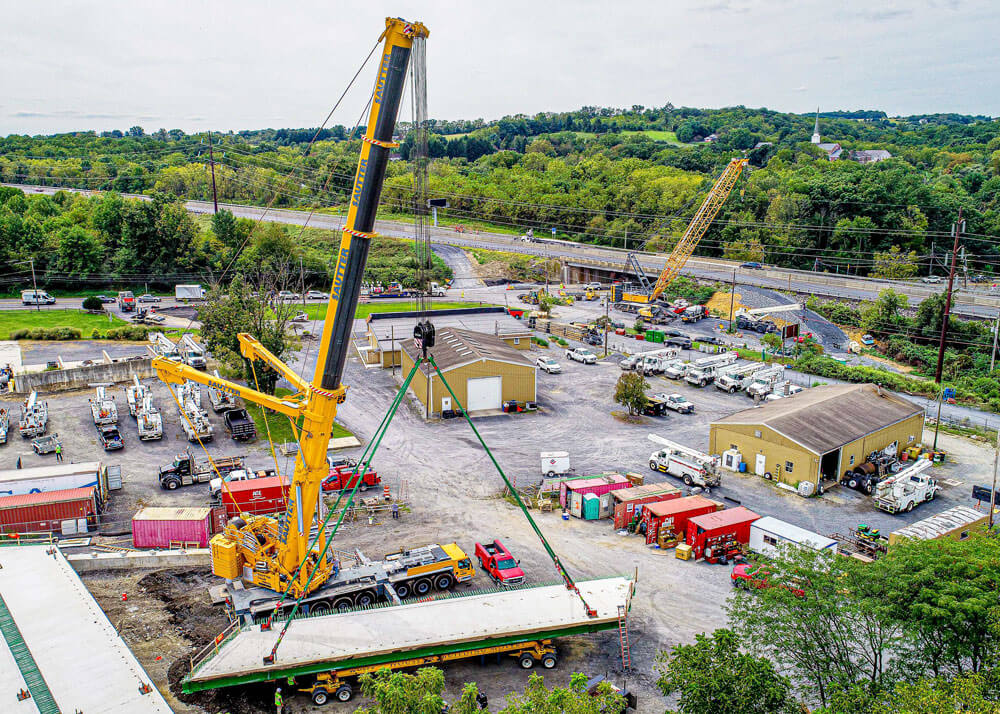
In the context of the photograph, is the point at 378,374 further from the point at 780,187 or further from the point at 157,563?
the point at 780,187

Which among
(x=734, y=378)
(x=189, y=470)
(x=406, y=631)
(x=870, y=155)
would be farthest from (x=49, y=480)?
(x=870, y=155)

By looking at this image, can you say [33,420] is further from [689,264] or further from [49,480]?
[689,264]

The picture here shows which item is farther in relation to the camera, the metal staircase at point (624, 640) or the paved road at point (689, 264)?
the paved road at point (689, 264)

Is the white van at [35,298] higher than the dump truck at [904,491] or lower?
higher

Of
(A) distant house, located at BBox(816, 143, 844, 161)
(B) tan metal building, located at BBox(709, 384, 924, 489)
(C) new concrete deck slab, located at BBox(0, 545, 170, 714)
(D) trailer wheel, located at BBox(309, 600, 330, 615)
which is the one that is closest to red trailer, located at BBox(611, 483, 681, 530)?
(B) tan metal building, located at BBox(709, 384, 924, 489)

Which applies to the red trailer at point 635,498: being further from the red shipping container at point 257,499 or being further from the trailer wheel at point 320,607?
the red shipping container at point 257,499

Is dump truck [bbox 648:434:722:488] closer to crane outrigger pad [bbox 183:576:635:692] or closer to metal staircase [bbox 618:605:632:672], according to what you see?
crane outrigger pad [bbox 183:576:635:692]

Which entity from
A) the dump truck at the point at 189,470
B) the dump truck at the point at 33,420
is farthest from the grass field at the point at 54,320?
the dump truck at the point at 189,470

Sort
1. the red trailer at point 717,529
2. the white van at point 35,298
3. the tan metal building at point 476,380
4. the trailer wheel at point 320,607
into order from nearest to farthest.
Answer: the trailer wheel at point 320,607 → the red trailer at point 717,529 → the tan metal building at point 476,380 → the white van at point 35,298
